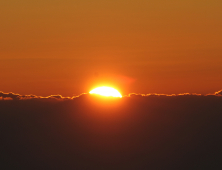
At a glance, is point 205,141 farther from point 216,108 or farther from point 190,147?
point 216,108

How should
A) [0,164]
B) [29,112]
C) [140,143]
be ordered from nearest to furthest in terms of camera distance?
[0,164] < [140,143] < [29,112]

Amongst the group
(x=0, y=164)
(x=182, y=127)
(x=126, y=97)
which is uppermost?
(x=126, y=97)

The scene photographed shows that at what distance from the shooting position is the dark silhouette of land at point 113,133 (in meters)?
55.1

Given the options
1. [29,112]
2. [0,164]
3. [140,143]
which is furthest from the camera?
[29,112]

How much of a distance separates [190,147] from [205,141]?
81.9 inches

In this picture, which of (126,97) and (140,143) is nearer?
(140,143)

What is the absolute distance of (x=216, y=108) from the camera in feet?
207

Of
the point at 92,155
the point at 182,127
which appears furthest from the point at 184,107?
the point at 92,155

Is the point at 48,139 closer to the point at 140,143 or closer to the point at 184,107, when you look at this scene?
the point at 140,143

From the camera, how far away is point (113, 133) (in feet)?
192

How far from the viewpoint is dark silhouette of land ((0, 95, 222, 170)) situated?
55.1 m

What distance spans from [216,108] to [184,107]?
4176 millimetres

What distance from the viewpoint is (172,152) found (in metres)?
56.9

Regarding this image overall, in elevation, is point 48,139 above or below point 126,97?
below
